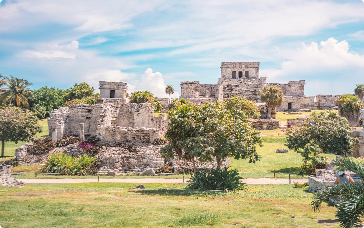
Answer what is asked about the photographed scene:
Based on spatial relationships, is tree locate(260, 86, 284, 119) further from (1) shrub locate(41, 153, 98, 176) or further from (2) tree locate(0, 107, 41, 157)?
(1) shrub locate(41, 153, 98, 176)

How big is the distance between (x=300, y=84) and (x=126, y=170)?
54213 millimetres

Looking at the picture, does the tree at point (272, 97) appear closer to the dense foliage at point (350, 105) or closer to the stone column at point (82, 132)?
the dense foliage at point (350, 105)

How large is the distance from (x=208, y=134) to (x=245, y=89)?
4740 cm

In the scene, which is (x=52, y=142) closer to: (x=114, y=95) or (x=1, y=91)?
(x=114, y=95)

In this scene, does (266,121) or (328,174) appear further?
(266,121)

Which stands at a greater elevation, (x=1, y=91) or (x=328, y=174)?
(x=1, y=91)

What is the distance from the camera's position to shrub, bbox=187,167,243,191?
1670 centimetres

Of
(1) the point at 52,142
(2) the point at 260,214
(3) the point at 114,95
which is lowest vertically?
(2) the point at 260,214

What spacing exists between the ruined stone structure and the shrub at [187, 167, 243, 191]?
42.6 m

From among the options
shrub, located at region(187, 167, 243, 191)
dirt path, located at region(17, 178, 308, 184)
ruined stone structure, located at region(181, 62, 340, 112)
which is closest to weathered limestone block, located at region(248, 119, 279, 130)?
ruined stone structure, located at region(181, 62, 340, 112)

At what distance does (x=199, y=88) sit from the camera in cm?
6888

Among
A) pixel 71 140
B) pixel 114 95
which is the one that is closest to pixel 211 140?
pixel 71 140

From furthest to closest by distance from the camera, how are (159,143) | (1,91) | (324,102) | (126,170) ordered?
(324,102)
(1,91)
(159,143)
(126,170)

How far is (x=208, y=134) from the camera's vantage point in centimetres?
1725
